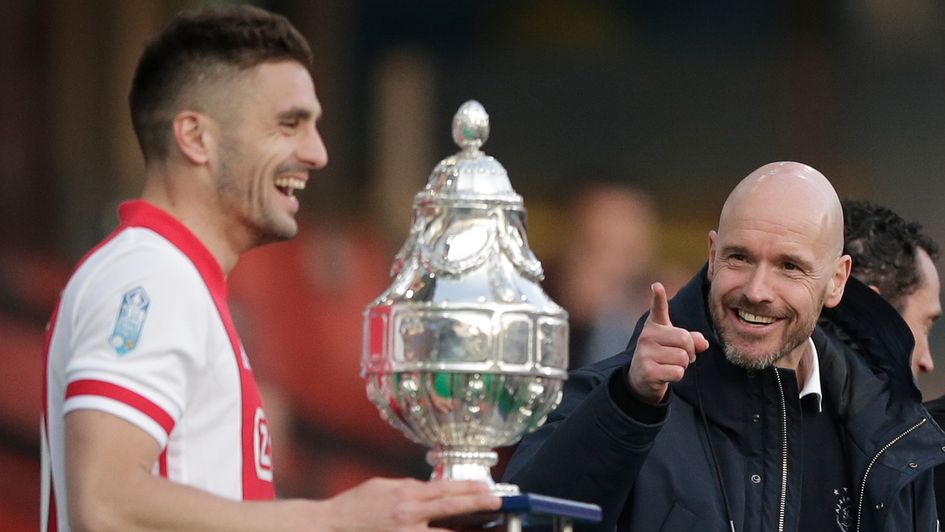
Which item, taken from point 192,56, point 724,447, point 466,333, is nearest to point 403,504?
point 466,333

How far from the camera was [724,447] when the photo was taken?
4.03 metres

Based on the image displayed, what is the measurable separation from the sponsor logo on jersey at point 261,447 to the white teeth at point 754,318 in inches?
47.1

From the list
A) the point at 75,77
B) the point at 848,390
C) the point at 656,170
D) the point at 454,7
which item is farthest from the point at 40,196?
the point at 848,390

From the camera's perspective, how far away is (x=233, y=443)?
3.19 m

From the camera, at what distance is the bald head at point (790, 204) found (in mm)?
4109

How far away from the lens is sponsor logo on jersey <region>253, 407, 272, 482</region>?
3.25 m

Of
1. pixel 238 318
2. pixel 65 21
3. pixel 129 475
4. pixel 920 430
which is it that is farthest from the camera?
pixel 65 21

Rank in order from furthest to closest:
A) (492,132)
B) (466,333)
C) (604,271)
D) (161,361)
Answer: (492,132) → (604,271) → (466,333) → (161,361)

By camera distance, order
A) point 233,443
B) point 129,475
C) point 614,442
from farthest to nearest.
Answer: point 614,442 → point 233,443 → point 129,475

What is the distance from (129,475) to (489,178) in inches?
32.3

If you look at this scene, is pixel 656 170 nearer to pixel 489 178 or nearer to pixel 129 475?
pixel 489 178

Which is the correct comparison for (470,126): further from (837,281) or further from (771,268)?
(837,281)

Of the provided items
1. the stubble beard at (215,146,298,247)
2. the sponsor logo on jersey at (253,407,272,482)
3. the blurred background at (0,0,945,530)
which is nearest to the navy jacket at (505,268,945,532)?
the sponsor logo on jersey at (253,407,272,482)

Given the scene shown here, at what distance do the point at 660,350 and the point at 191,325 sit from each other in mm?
910
